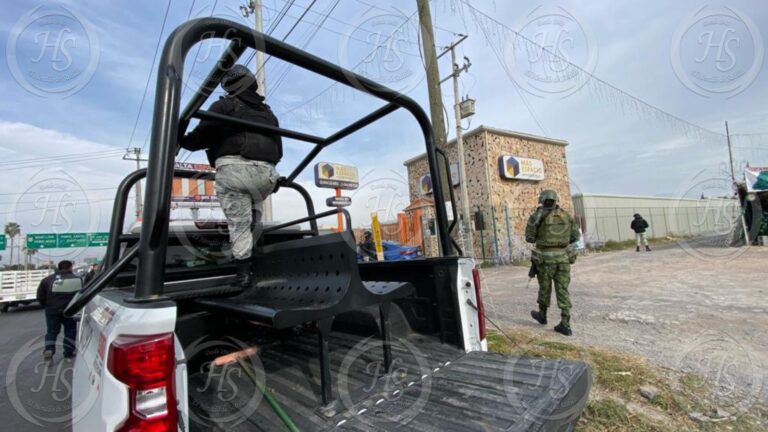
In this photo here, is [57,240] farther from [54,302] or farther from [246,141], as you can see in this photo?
[246,141]

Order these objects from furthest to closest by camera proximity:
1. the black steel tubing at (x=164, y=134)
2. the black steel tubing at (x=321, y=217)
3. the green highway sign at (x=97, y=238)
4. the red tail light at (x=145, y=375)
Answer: the green highway sign at (x=97, y=238)
the black steel tubing at (x=321, y=217)
the black steel tubing at (x=164, y=134)
the red tail light at (x=145, y=375)

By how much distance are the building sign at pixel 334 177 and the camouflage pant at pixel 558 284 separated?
856 cm

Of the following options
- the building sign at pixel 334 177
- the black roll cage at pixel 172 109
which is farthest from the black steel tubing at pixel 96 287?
the building sign at pixel 334 177

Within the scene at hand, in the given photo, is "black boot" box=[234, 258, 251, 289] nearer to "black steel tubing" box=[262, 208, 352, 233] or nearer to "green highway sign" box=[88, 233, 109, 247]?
"black steel tubing" box=[262, 208, 352, 233]

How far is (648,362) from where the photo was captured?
389cm

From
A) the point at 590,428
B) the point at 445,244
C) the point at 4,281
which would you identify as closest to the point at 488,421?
the point at 445,244

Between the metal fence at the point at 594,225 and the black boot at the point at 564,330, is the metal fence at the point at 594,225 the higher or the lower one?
the higher one

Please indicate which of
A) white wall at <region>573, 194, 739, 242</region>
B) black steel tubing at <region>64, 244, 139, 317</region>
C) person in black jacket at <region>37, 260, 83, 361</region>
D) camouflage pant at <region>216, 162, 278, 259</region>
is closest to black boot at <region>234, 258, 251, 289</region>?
camouflage pant at <region>216, 162, 278, 259</region>

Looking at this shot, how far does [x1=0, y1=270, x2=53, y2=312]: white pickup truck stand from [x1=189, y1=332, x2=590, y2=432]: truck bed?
20.4 meters

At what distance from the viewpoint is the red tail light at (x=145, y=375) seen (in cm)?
125

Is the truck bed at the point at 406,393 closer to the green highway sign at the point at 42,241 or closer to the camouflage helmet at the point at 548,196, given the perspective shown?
the camouflage helmet at the point at 548,196

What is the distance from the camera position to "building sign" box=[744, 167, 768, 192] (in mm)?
13529

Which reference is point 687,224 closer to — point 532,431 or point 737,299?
point 737,299

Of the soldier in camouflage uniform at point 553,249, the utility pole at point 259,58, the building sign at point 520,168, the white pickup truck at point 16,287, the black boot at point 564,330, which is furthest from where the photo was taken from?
the building sign at point 520,168
